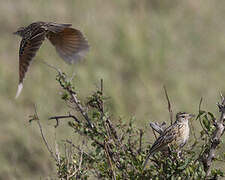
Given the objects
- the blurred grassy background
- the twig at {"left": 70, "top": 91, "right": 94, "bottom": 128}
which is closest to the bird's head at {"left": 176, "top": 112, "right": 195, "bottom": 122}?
the twig at {"left": 70, "top": 91, "right": 94, "bottom": 128}

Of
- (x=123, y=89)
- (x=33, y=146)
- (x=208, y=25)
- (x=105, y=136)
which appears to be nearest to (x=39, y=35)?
(x=105, y=136)

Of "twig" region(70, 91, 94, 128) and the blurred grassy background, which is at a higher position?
the blurred grassy background

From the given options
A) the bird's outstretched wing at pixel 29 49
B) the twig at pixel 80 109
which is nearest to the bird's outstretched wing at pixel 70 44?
the bird's outstretched wing at pixel 29 49

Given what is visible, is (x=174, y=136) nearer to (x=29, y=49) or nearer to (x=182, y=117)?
(x=182, y=117)

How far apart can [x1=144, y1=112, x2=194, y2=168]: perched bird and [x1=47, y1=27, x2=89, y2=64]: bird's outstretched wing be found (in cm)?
101

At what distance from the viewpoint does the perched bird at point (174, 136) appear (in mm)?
3283

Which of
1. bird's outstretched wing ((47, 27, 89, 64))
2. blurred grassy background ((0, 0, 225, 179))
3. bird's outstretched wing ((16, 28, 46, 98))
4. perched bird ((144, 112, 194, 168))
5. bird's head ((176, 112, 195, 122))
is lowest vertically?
perched bird ((144, 112, 194, 168))

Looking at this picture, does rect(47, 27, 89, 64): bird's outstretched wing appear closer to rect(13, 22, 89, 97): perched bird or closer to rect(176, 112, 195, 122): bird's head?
rect(13, 22, 89, 97): perched bird

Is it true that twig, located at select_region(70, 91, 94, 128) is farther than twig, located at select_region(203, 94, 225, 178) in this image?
Yes

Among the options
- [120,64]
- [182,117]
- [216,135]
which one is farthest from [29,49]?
[120,64]

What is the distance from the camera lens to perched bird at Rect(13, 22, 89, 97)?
375 centimetres

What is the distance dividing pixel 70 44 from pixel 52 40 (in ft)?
0.48

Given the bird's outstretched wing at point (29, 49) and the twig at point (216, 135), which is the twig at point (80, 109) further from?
the twig at point (216, 135)

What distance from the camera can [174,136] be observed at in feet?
11.3
